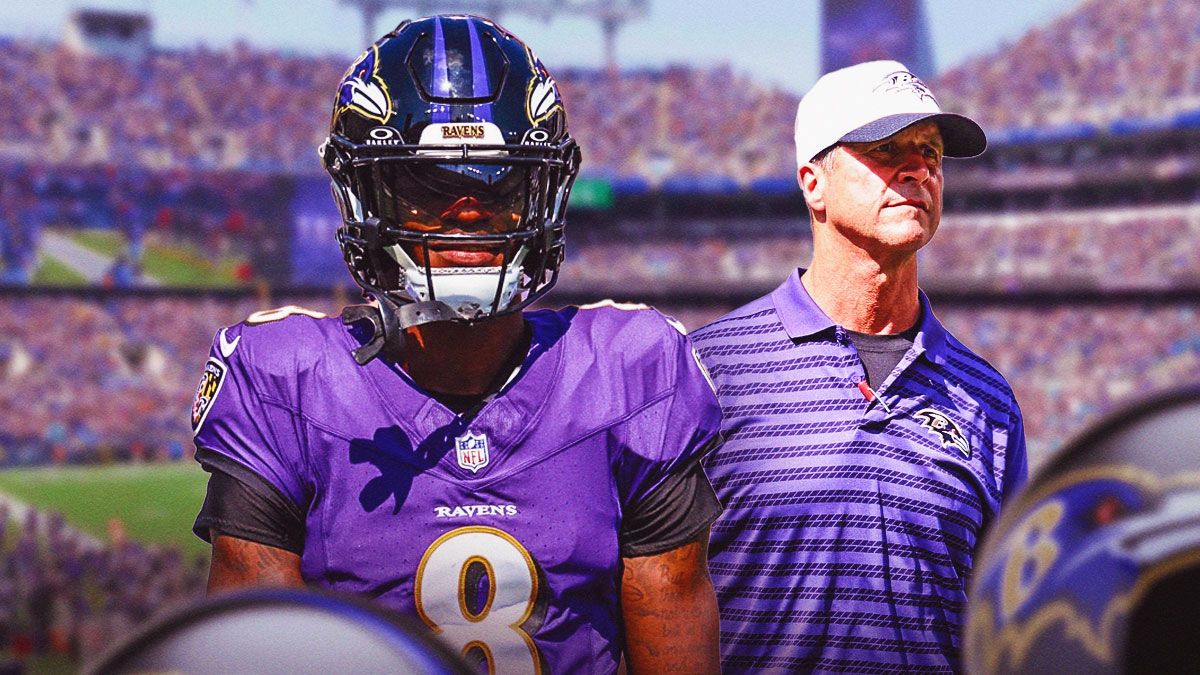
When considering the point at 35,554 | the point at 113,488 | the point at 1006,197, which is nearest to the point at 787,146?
the point at 1006,197

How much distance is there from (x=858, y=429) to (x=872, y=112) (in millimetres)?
687

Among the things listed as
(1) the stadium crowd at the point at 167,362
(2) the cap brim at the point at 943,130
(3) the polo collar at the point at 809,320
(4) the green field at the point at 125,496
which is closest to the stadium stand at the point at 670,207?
(1) the stadium crowd at the point at 167,362

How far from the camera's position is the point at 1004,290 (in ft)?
71.3

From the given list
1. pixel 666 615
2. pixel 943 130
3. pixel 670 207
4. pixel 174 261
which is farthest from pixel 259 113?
pixel 666 615

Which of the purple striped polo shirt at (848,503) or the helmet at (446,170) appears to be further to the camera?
the purple striped polo shirt at (848,503)

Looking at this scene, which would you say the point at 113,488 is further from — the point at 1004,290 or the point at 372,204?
the point at 372,204

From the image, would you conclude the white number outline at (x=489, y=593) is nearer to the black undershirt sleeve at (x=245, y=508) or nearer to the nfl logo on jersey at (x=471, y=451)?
the nfl logo on jersey at (x=471, y=451)

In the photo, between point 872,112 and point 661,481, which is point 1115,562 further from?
point 872,112

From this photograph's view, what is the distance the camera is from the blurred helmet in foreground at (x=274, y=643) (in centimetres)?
84

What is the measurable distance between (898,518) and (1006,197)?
73.3 ft

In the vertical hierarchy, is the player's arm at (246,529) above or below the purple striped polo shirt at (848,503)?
above

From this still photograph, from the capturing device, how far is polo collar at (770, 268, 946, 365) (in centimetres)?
275

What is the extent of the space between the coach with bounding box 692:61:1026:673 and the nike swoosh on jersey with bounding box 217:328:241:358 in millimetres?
1082

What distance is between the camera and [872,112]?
9.09ft
